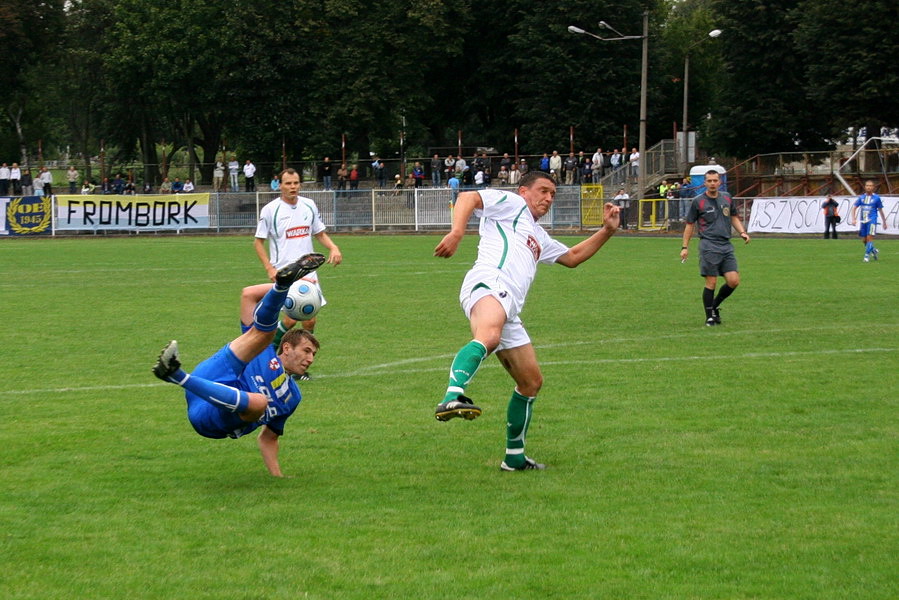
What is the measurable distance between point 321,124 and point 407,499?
5805cm

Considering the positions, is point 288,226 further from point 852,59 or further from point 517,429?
point 852,59

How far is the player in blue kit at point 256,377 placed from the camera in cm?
656

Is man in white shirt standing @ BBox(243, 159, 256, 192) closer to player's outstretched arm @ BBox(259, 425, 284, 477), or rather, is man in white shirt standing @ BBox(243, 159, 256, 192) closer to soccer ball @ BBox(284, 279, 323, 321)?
soccer ball @ BBox(284, 279, 323, 321)

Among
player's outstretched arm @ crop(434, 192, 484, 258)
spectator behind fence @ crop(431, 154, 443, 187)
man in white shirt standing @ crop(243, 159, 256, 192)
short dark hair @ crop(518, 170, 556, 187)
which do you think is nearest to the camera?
player's outstretched arm @ crop(434, 192, 484, 258)

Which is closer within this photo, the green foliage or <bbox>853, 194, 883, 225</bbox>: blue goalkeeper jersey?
<bbox>853, 194, 883, 225</bbox>: blue goalkeeper jersey

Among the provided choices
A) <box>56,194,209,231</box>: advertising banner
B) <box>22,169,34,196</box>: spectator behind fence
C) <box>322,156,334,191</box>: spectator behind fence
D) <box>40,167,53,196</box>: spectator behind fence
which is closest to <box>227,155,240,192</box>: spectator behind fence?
<box>322,156,334,191</box>: spectator behind fence

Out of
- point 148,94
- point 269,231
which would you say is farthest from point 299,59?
point 269,231

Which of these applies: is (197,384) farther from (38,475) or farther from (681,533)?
(681,533)

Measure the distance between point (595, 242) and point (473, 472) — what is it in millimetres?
1970

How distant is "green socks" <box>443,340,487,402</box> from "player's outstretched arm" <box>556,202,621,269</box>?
4.86 feet

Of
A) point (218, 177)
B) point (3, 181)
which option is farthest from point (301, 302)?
point (218, 177)

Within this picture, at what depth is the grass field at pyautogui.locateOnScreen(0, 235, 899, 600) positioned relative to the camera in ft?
17.3

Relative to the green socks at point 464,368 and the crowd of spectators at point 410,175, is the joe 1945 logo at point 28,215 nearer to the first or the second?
the crowd of spectators at point 410,175

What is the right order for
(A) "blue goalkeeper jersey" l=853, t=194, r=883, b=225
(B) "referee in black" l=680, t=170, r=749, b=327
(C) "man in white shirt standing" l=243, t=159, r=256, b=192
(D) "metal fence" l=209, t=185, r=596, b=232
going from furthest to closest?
1. (C) "man in white shirt standing" l=243, t=159, r=256, b=192
2. (D) "metal fence" l=209, t=185, r=596, b=232
3. (A) "blue goalkeeper jersey" l=853, t=194, r=883, b=225
4. (B) "referee in black" l=680, t=170, r=749, b=327
